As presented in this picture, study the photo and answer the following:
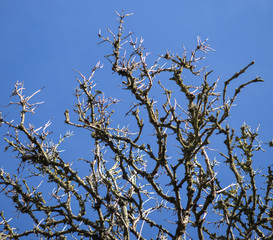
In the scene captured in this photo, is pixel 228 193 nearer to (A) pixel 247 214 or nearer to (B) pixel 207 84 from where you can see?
(A) pixel 247 214

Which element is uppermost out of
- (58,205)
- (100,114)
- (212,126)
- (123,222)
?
(100,114)

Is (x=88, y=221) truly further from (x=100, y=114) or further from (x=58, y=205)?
(x=100, y=114)

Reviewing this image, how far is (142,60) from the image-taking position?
4152 mm

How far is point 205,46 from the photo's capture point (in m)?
4.28

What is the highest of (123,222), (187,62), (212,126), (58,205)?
(187,62)

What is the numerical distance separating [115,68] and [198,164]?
86.9 inches

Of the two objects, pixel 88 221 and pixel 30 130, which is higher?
pixel 30 130

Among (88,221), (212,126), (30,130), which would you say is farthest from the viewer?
(88,221)

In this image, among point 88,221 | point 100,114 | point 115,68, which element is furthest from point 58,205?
point 115,68

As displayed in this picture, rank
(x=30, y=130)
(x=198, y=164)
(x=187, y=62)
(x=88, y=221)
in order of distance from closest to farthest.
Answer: (x=187, y=62) → (x=30, y=130) → (x=88, y=221) → (x=198, y=164)

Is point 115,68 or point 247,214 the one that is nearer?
point 115,68

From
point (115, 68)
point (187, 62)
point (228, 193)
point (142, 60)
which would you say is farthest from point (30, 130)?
point (228, 193)

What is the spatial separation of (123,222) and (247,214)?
1945 mm

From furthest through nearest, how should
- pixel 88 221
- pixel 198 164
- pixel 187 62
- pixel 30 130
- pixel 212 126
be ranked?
pixel 198 164, pixel 88 221, pixel 30 130, pixel 187 62, pixel 212 126
